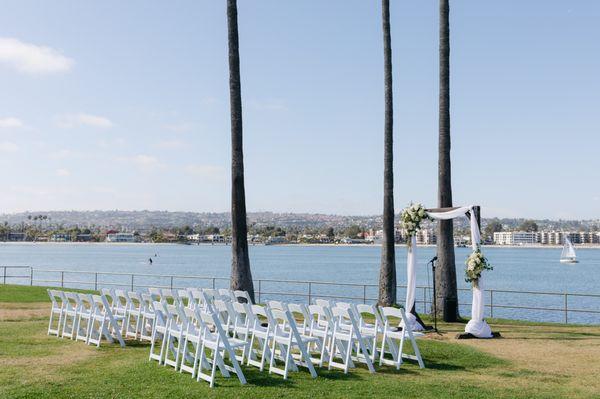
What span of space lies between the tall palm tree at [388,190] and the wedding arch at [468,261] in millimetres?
2969

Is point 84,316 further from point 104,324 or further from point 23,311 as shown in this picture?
point 23,311

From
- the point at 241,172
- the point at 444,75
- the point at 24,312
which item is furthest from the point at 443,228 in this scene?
the point at 24,312

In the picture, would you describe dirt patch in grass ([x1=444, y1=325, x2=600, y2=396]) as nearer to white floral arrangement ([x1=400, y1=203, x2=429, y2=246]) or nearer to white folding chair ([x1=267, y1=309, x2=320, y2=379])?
white floral arrangement ([x1=400, y1=203, x2=429, y2=246])

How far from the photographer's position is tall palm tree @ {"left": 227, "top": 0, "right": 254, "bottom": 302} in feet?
53.3

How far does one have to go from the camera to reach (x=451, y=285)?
17891 millimetres

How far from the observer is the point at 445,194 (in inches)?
704

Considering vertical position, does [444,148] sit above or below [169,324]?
above

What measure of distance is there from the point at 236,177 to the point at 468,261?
5738 millimetres

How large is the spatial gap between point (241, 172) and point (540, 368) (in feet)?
27.5

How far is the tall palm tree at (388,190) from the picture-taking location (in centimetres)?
A: 1859

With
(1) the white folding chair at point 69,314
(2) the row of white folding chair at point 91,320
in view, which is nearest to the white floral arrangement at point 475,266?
(2) the row of white folding chair at point 91,320

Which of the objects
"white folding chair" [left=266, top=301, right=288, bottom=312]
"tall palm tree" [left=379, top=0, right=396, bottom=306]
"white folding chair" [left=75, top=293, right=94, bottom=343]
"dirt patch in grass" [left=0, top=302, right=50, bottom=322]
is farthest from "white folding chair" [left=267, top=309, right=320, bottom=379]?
"dirt patch in grass" [left=0, top=302, right=50, bottom=322]

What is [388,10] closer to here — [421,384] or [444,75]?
[444,75]

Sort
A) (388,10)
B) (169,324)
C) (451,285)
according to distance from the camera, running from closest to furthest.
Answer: (169,324)
(451,285)
(388,10)
